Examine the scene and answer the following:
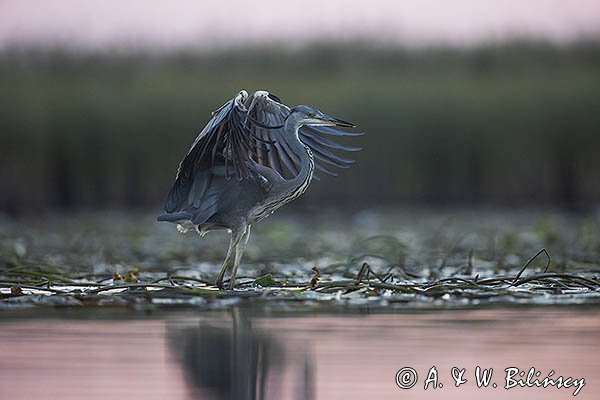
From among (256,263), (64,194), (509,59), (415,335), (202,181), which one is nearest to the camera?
(415,335)

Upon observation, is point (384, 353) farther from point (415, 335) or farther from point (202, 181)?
point (202, 181)

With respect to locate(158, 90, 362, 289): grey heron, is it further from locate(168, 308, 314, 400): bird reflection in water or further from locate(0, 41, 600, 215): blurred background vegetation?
locate(0, 41, 600, 215): blurred background vegetation

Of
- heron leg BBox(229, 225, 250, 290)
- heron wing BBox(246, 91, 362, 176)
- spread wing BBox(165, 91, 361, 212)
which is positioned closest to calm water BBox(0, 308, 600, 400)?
heron leg BBox(229, 225, 250, 290)

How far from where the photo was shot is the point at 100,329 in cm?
602

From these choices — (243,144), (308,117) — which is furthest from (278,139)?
(243,144)

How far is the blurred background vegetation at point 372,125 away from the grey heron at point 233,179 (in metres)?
9.01

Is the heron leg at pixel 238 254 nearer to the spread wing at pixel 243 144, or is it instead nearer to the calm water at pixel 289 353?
the spread wing at pixel 243 144

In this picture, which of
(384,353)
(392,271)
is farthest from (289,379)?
(392,271)

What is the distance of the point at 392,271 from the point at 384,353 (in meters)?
3.05

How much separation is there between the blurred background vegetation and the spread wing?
27.7ft

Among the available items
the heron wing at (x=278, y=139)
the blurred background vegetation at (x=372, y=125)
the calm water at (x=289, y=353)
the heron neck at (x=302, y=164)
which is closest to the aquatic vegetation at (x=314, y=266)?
the calm water at (x=289, y=353)

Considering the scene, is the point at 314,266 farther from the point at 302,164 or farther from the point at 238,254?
the point at 238,254

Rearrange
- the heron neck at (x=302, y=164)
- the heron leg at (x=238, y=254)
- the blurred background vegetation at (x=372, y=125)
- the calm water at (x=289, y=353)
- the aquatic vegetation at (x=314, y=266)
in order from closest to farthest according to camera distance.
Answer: the calm water at (x=289, y=353) < the aquatic vegetation at (x=314, y=266) < the heron leg at (x=238, y=254) < the heron neck at (x=302, y=164) < the blurred background vegetation at (x=372, y=125)

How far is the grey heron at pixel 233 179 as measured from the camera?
7.37 m
